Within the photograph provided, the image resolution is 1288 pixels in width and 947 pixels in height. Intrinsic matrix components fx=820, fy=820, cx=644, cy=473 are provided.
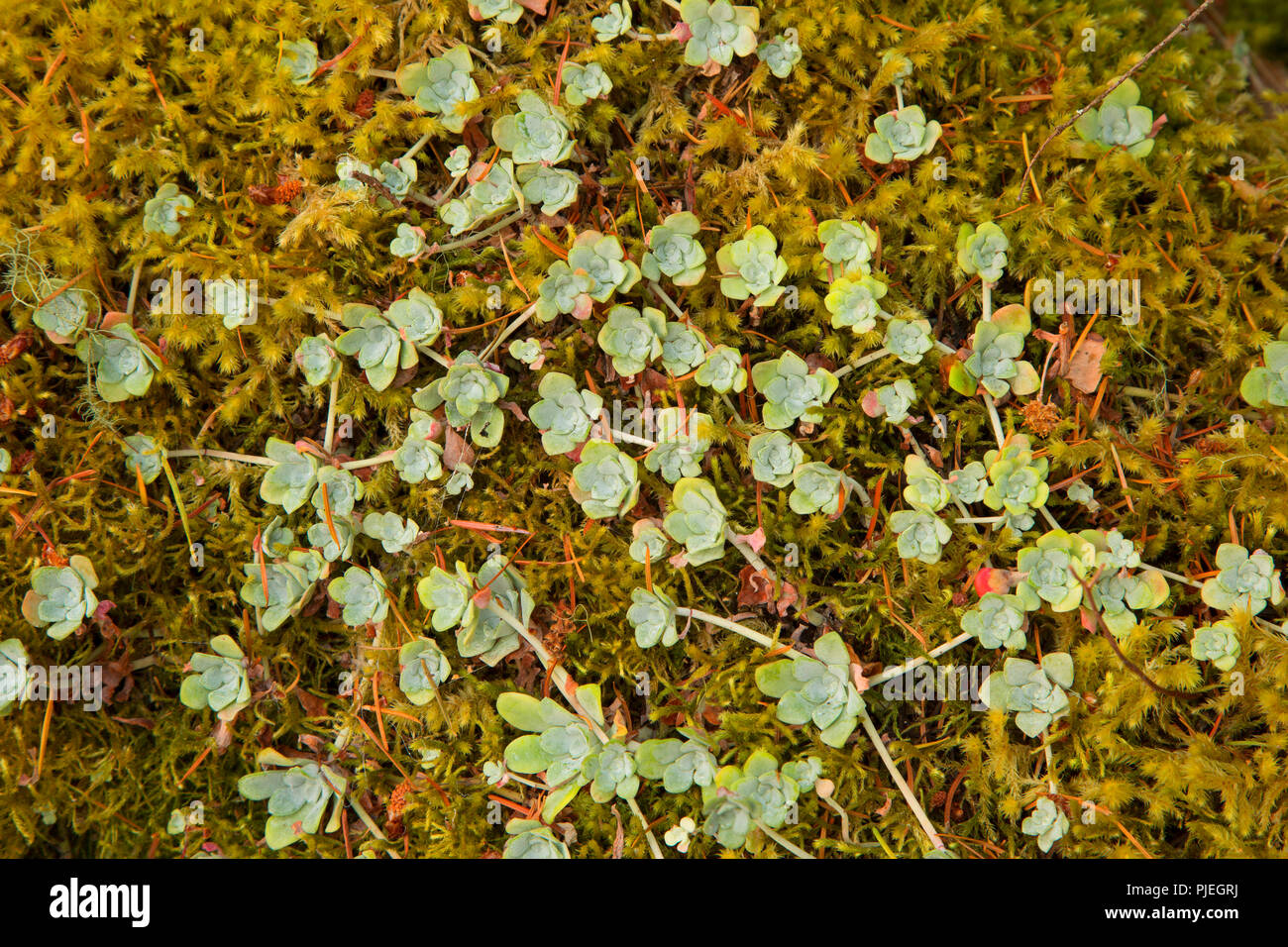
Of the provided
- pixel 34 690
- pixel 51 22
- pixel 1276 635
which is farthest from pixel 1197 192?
pixel 34 690

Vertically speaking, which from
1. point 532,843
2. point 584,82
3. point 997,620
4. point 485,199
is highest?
point 584,82

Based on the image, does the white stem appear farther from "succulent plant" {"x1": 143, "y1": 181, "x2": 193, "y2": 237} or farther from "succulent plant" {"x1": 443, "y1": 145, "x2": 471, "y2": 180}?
"succulent plant" {"x1": 143, "y1": 181, "x2": 193, "y2": 237}

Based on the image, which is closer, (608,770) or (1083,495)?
(608,770)

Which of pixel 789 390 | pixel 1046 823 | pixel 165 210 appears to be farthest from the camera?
pixel 165 210

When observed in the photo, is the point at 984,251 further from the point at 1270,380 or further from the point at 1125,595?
the point at 1125,595

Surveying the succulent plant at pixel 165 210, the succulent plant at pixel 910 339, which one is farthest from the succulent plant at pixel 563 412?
the succulent plant at pixel 165 210

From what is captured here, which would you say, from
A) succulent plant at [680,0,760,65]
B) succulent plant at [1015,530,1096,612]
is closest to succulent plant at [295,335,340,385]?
succulent plant at [680,0,760,65]

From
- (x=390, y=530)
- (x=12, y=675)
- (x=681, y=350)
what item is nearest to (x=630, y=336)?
(x=681, y=350)
